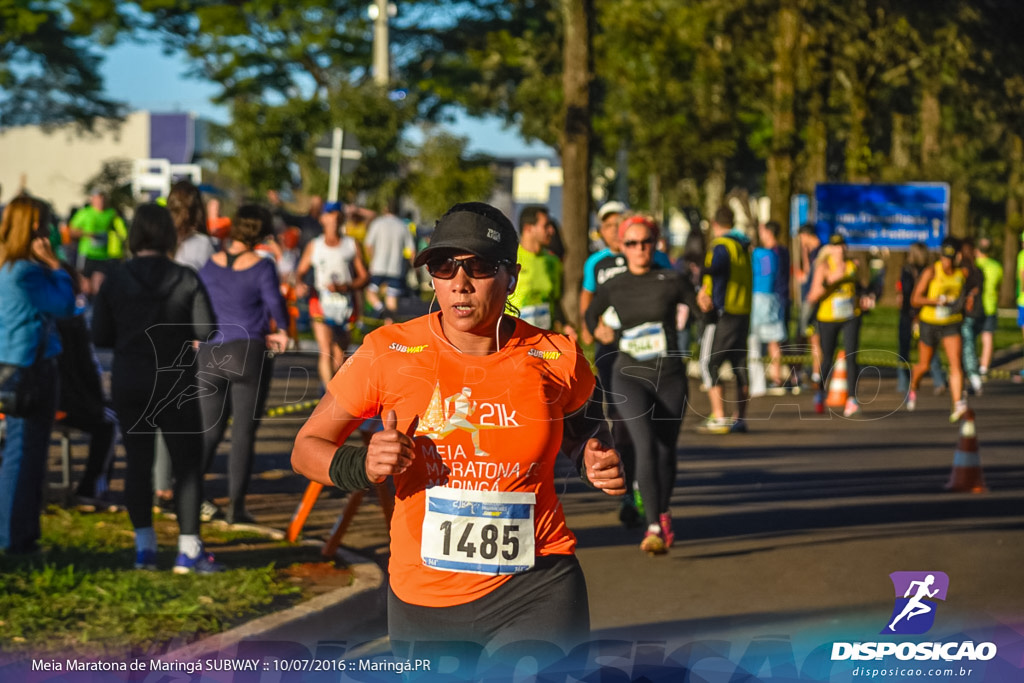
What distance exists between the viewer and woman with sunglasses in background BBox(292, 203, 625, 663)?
3.92m

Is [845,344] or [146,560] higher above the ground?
[845,344]

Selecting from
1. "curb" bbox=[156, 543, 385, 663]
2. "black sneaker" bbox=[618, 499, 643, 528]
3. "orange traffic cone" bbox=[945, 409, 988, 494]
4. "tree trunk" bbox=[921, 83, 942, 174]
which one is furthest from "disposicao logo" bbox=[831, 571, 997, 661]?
"tree trunk" bbox=[921, 83, 942, 174]

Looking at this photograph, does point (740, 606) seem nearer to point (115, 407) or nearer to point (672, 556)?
point (672, 556)

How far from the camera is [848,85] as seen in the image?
3544cm

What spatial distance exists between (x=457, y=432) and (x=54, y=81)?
51.9 metres

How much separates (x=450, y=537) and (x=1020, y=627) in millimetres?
4242

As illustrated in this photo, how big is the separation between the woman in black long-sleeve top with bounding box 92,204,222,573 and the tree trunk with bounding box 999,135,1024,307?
36.9 m

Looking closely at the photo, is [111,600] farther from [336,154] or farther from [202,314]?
[336,154]

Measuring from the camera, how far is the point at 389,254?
17953 millimetres

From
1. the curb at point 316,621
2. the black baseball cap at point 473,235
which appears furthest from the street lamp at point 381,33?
the black baseball cap at point 473,235

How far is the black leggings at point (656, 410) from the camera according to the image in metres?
8.82

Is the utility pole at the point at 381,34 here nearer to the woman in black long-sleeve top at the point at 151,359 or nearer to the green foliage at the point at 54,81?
the green foliage at the point at 54,81

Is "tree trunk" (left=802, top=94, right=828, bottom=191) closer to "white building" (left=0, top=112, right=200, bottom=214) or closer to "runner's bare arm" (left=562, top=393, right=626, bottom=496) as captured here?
"runner's bare arm" (left=562, top=393, right=626, bottom=496)

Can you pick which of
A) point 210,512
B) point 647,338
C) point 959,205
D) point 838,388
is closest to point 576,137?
point 838,388
